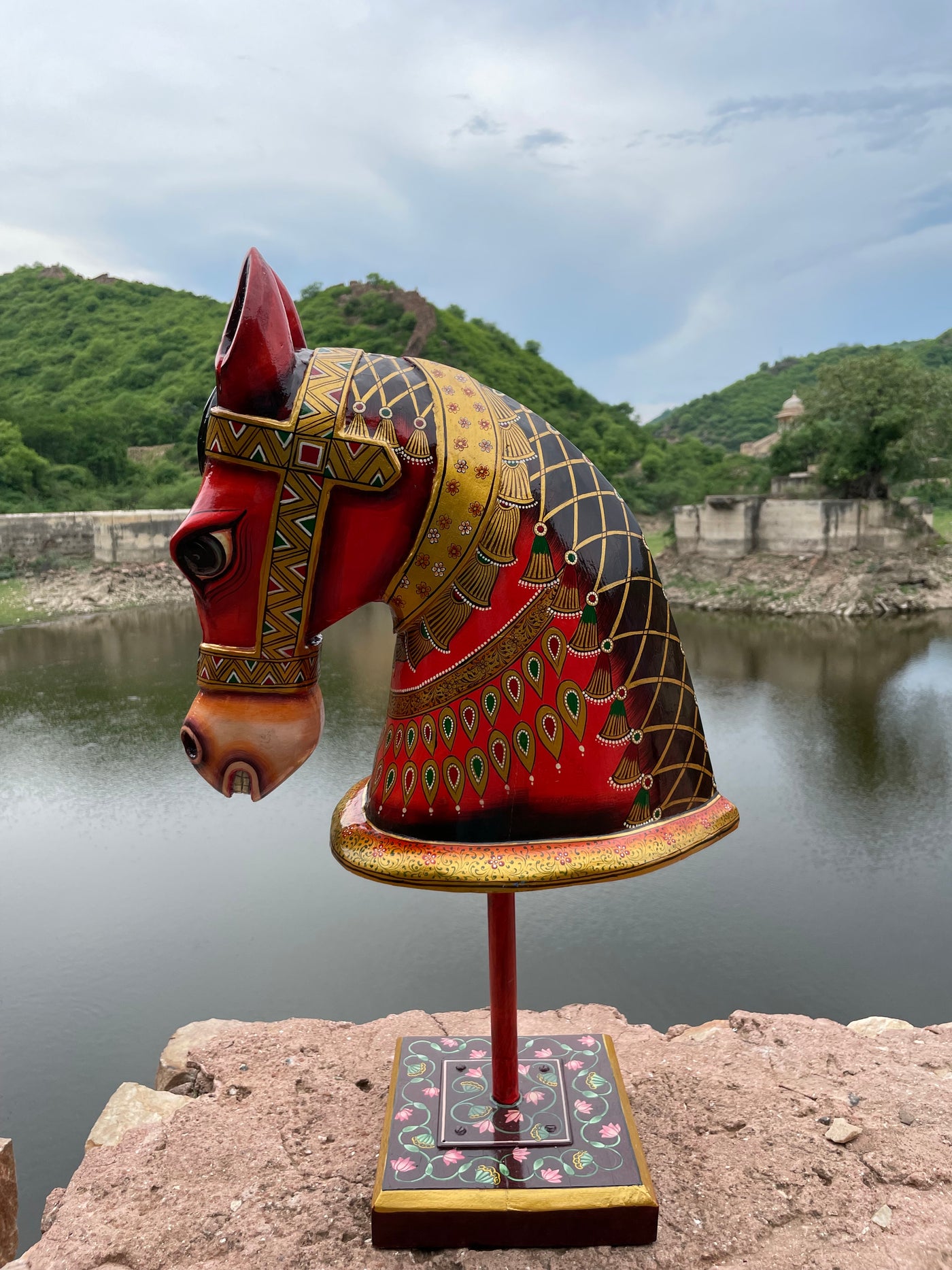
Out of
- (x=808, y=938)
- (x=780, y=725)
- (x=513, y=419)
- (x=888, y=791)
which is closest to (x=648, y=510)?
(x=780, y=725)

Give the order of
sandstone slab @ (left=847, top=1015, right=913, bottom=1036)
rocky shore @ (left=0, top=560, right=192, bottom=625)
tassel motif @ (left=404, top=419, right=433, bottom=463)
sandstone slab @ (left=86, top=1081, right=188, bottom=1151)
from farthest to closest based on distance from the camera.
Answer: rocky shore @ (left=0, top=560, right=192, bottom=625) → sandstone slab @ (left=847, top=1015, right=913, bottom=1036) → sandstone slab @ (left=86, top=1081, right=188, bottom=1151) → tassel motif @ (left=404, top=419, right=433, bottom=463)

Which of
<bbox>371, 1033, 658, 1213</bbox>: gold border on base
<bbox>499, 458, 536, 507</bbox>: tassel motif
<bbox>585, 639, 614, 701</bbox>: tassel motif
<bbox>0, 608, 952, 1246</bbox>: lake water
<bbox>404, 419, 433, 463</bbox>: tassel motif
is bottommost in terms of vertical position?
<bbox>0, 608, 952, 1246</bbox>: lake water

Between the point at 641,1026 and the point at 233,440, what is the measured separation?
4.13 m

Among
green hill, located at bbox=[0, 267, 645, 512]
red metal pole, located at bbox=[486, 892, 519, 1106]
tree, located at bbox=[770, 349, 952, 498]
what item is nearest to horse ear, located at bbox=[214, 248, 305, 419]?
red metal pole, located at bbox=[486, 892, 519, 1106]

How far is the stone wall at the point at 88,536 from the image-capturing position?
904 inches


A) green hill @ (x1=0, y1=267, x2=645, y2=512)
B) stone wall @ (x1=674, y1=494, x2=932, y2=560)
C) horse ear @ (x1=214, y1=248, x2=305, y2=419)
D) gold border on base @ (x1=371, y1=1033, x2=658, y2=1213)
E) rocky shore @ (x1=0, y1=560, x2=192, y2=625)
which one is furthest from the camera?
green hill @ (x1=0, y1=267, x2=645, y2=512)

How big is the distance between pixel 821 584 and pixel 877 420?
4.92 metres

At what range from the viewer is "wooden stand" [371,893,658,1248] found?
2.64 m

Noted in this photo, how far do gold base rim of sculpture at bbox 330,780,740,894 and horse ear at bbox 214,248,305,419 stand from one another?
3.76 feet

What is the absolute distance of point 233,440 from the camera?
2.05m

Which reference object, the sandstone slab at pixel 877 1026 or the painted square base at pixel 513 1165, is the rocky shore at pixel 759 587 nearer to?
the sandstone slab at pixel 877 1026

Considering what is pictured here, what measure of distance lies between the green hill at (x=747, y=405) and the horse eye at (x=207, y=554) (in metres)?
52.5

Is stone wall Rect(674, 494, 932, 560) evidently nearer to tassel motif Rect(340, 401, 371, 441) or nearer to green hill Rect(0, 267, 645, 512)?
green hill Rect(0, 267, 645, 512)

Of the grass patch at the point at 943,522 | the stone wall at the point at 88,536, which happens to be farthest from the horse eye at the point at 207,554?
the grass patch at the point at 943,522
